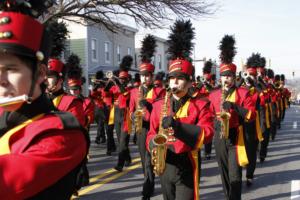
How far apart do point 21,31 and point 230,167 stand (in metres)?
4.82

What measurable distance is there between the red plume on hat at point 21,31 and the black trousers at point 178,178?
2650 mm

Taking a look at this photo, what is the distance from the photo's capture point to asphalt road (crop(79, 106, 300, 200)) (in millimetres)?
7164

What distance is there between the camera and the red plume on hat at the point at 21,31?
1647 millimetres

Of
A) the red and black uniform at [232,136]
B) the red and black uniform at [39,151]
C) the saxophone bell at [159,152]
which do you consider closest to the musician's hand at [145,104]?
the red and black uniform at [232,136]

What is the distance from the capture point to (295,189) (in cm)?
766

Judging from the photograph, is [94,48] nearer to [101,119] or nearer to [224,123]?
[101,119]

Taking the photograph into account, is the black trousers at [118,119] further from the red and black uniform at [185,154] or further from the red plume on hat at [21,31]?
the red plume on hat at [21,31]

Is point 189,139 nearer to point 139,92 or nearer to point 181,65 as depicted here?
point 181,65

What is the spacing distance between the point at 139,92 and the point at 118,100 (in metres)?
2.64

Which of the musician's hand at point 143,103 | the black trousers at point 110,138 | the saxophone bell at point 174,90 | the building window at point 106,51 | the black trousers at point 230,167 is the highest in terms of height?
the building window at point 106,51

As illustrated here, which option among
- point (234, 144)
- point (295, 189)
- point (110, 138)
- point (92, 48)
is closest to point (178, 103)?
point (234, 144)

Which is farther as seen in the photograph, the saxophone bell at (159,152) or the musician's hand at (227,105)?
the musician's hand at (227,105)

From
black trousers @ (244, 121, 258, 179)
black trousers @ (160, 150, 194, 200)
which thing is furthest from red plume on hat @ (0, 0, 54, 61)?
black trousers @ (244, 121, 258, 179)

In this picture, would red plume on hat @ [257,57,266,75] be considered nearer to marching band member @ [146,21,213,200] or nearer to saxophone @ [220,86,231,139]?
saxophone @ [220,86,231,139]
